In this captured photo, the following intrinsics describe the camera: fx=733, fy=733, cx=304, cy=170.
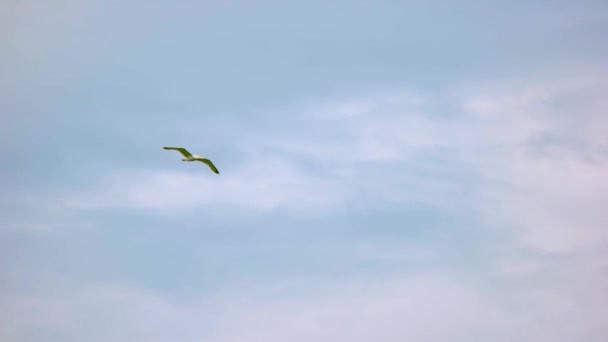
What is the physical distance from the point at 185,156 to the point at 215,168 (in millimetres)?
8326

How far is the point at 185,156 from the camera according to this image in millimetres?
148875

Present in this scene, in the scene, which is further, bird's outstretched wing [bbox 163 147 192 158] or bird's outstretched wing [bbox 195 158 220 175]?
bird's outstretched wing [bbox 195 158 220 175]

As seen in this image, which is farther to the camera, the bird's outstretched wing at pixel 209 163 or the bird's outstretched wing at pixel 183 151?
the bird's outstretched wing at pixel 209 163

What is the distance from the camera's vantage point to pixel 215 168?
155 m

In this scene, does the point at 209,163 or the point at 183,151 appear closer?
the point at 183,151

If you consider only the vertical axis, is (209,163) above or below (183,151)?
above
